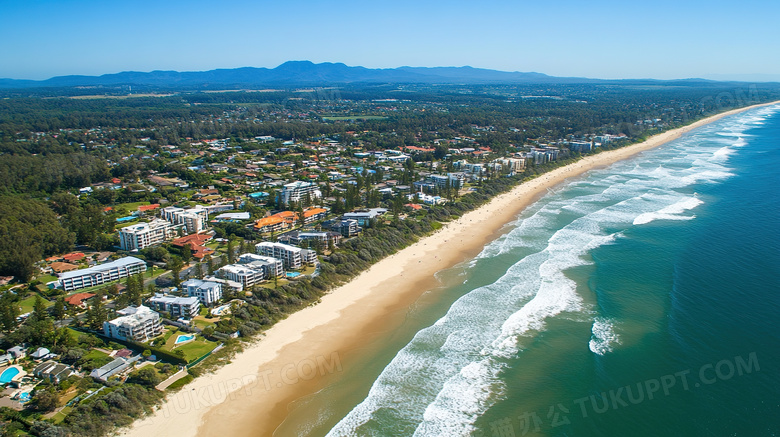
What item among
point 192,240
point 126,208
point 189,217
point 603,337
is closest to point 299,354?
point 603,337

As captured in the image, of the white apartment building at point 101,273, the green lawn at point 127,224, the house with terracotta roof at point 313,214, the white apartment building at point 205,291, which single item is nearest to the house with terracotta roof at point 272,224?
the house with terracotta roof at point 313,214

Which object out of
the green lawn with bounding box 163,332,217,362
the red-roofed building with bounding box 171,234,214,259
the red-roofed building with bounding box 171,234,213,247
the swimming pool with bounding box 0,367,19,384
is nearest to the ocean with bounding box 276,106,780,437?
the green lawn with bounding box 163,332,217,362

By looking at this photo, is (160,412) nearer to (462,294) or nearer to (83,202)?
(462,294)

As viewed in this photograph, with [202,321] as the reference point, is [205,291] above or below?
above

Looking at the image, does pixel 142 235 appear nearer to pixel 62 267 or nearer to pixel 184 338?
pixel 62 267

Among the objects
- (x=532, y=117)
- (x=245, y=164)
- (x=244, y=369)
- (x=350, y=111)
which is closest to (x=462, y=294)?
(x=244, y=369)

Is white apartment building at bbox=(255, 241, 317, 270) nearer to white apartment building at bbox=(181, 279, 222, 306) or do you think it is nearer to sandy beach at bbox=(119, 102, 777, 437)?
sandy beach at bbox=(119, 102, 777, 437)
